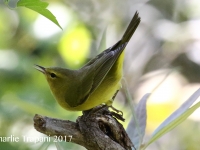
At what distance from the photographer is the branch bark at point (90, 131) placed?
2.15 feet

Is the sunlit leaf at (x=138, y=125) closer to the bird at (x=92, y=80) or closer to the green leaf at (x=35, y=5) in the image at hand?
the bird at (x=92, y=80)

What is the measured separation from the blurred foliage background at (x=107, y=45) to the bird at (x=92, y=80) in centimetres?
10

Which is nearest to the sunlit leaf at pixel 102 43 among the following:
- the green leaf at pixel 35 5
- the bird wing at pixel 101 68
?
the bird wing at pixel 101 68

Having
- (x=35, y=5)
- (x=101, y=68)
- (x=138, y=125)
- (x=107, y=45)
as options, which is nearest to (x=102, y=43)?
(x=101, y=68)

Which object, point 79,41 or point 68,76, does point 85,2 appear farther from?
point 68,76

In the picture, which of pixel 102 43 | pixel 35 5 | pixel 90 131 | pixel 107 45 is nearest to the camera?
pixel 35 5

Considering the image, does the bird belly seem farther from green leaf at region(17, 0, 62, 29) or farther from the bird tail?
green leaf at region(17, 0, 62, 29)

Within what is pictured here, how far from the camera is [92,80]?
0.90 m

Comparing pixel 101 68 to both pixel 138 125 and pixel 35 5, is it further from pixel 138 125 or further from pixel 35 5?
pixel 35 5

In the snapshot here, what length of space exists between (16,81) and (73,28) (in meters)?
0.33

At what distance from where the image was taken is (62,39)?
1238mm

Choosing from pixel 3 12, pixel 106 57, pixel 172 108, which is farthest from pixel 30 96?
pixel 172 108

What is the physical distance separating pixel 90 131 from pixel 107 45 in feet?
2.76

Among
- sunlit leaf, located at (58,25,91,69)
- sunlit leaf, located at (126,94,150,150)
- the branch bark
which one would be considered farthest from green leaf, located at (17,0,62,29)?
sunlit leaf, located at (58,25,91,69)
